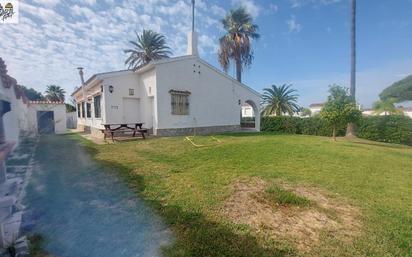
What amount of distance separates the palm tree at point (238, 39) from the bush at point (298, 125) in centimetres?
607

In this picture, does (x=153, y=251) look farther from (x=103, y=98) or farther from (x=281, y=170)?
(x=103, y=98)

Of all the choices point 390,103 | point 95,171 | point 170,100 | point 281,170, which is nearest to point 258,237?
point 281,170

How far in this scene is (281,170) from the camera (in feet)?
21.5

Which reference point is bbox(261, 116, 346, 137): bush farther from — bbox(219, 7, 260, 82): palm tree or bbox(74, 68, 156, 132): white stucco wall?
bbox(74, 68, 156, 132): white stucco wall

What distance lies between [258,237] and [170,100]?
1199 centimetres

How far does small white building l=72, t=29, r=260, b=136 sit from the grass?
10165mm

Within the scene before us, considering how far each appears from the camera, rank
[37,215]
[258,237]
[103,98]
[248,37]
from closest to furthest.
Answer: [258,237], [37,215], [103,98], [248,37]

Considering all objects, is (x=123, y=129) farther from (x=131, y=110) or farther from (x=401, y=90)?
(x=401, y=90)

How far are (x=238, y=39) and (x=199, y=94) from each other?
476 inches

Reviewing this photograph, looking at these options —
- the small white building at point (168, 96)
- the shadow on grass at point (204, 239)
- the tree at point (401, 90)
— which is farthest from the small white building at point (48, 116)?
the tree at point (401, 90)

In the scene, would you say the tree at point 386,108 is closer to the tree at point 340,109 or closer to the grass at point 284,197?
the tree at point 340,109

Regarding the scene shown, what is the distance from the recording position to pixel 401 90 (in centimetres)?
4344

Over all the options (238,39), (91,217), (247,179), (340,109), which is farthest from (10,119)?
(238,39)

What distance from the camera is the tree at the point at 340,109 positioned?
Answer: 13305 millimetres
